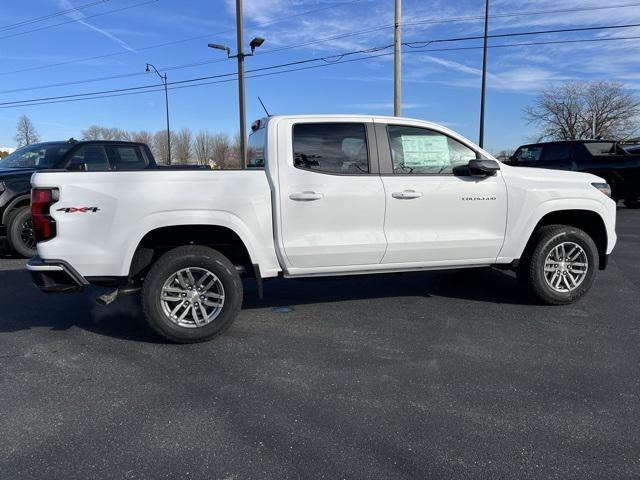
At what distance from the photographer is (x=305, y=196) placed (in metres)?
4.30

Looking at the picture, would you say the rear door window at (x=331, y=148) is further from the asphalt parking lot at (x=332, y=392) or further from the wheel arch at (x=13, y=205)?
the wheel arch at (x=13, y=205)

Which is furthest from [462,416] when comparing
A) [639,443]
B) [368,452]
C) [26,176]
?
[26,176]

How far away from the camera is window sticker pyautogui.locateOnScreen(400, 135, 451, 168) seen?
4730 millimetres

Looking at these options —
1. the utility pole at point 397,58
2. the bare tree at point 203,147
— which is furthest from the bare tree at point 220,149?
the utility pole at point 397,58

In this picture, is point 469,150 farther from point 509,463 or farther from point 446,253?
point 509,463

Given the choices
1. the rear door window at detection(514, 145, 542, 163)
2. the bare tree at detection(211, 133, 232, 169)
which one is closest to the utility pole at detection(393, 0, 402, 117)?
the rear door window at detection(514, 145, 542, 163)

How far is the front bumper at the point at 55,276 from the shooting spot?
3.87 metres

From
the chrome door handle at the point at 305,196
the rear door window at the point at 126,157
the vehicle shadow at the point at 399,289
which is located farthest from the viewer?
the rear door window at the point at 126,157

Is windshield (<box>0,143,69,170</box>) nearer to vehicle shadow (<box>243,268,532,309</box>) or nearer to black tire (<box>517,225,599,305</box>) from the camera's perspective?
vehicle shadow (<box>243,268,532,309</box>)

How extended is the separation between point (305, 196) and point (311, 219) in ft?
0.69

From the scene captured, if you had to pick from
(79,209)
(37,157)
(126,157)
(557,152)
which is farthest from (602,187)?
(557,152)

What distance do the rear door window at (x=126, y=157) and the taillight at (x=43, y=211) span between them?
5.22 metres

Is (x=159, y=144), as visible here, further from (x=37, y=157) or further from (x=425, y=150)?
(x=425, y=150)

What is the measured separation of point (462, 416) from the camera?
2.99 m
